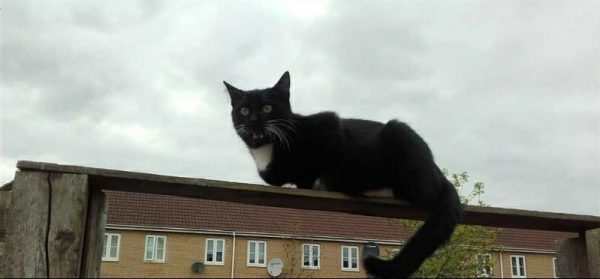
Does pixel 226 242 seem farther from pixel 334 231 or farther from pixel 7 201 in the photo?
pixel 7 201

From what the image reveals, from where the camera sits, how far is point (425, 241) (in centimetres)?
218

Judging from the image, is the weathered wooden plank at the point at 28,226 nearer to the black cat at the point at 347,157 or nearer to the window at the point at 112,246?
the black cat at the point at 347,157

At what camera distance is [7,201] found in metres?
2.62

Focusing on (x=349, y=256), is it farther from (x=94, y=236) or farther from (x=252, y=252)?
(x=94, y=236)

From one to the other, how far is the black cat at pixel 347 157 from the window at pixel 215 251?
73.7 feet

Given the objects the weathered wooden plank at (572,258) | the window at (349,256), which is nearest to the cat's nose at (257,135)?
the weathered wooden plank at (572,258)

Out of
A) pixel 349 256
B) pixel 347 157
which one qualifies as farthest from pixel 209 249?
pixel 347 157

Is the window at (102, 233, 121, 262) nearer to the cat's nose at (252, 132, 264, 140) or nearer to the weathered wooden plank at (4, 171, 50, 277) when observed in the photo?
the cat's nose at (252, 132, 264, 140)

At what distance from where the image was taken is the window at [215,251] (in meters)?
24.9

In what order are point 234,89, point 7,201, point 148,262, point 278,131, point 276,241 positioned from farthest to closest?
point 276,241 < point 148,262 < point 234,89 < point 278,131 < point 7,201

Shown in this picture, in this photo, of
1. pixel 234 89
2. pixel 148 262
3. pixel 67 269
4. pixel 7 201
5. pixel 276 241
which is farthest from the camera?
pixel 276 241

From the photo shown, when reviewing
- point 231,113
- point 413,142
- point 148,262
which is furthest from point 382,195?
point 148,262

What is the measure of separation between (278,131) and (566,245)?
1.61 meters

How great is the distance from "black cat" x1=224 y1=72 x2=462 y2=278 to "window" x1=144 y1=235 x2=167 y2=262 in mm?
22748
